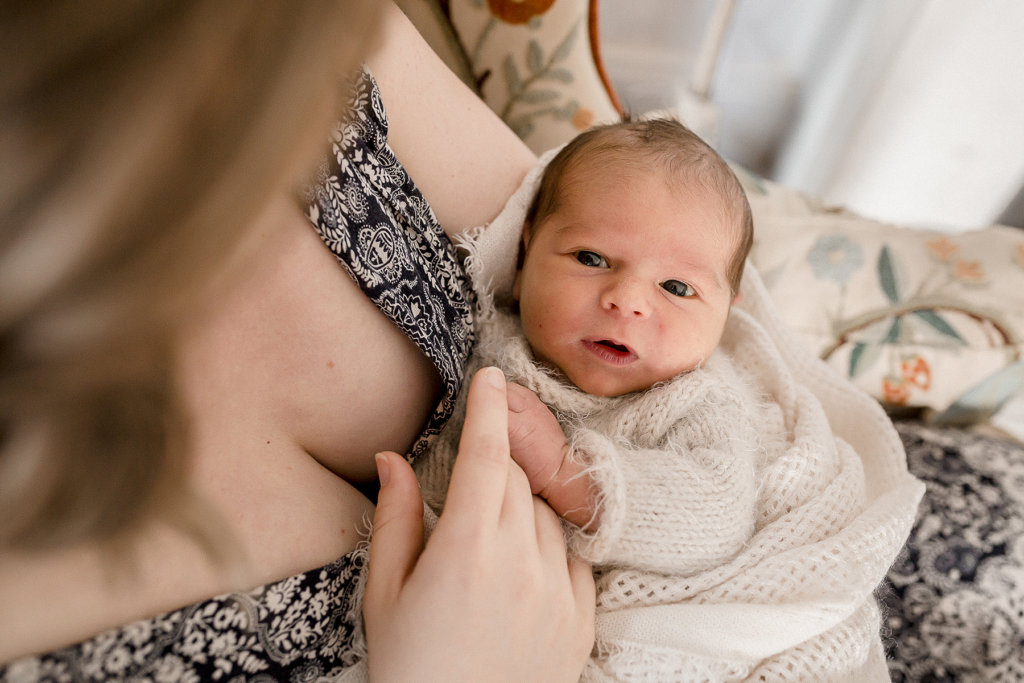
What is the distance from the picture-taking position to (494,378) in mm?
613

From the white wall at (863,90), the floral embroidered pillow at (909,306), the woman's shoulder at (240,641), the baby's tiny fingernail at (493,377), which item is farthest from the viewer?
the white wall at (863,90)

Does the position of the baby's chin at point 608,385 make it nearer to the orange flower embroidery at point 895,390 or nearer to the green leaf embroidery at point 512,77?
the orange flower embroidery at point 895,390

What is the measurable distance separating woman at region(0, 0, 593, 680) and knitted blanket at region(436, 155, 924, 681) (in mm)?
78

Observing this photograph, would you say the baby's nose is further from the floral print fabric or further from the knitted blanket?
the floral print fabric

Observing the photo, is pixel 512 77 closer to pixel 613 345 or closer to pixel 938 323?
pixel 613 345

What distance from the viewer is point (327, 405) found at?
657 millimetres

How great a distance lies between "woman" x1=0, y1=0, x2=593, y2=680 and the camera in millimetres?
284

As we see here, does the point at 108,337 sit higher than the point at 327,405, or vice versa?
the point at 108,337

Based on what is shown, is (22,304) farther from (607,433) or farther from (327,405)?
(607,433)

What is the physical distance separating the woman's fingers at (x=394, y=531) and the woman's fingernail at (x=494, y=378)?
126 millimetres

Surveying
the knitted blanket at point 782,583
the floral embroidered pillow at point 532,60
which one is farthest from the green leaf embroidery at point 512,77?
the knitted blanket at point 782,583

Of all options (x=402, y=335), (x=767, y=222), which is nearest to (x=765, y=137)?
(x=767, y=222)

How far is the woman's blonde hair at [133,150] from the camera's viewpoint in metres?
0.28

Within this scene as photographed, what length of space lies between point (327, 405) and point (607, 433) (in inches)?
14.8
